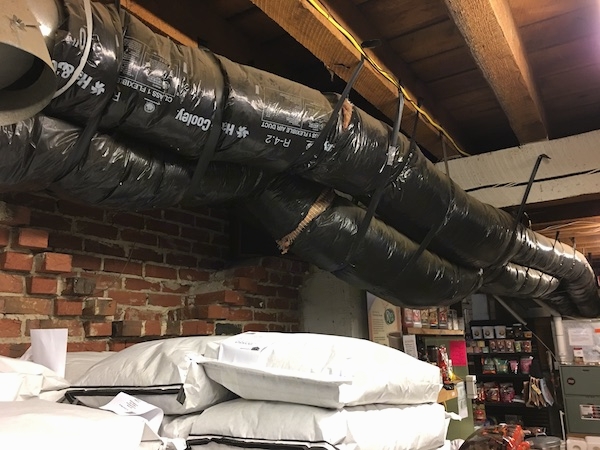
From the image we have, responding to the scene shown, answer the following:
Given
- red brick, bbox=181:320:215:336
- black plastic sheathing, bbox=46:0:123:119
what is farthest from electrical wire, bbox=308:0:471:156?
red brick, bbox=181:320:215:336

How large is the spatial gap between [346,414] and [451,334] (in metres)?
2.41

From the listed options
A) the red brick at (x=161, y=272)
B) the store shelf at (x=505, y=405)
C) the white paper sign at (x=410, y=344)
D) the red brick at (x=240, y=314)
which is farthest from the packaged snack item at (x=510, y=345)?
the red brick at (x=161, y=272)

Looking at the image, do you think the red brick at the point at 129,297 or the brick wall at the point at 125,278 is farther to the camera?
the red brick at the point at 129,297

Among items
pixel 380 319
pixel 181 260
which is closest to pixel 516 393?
pixel 380 319

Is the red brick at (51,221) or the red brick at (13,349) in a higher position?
the red brick at (51,221)

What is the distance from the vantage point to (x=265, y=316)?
2.26 m

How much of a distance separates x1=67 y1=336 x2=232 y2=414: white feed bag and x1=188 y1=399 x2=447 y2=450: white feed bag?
4cm

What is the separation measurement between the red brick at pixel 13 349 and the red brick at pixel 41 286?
0.50ft

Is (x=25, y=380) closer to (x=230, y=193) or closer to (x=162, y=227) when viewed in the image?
(x=230, y=193)

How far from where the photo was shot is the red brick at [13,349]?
1401 mm

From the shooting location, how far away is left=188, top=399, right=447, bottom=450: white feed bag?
938 mm

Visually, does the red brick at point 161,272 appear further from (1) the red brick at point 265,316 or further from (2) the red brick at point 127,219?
(1) the red brick at point 265,316

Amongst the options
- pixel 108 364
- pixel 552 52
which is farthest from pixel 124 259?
pixel 552 52

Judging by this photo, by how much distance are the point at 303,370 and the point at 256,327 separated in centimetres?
123
